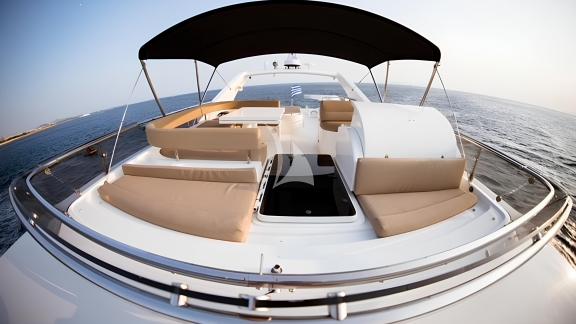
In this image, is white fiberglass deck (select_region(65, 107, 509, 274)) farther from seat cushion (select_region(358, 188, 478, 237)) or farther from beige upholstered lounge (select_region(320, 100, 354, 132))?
beige upholstered lounge (select_region(320, 100, 354, 132))

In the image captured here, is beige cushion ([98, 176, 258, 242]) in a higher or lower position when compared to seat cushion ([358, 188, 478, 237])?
lower

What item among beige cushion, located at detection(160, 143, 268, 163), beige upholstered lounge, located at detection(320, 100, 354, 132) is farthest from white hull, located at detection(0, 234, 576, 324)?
beige upholstered lounge, located at detection(320, 100, 354, 132)

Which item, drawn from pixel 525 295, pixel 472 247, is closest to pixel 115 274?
pixel 472 247

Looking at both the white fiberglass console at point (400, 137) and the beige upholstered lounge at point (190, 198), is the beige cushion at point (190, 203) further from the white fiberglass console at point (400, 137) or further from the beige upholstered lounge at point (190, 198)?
the white fiberglass console at point (400, 137)

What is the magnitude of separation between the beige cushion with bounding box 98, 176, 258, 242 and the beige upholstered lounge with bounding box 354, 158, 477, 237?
905mm

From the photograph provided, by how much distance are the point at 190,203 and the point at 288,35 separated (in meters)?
3.30

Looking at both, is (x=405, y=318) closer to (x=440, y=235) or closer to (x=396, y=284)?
(x=396, y=284)

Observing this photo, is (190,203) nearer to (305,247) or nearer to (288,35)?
(305,247)

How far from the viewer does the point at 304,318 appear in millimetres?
912

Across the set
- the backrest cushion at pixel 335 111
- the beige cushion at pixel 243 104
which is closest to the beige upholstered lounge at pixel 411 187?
the backrest cushion at pixel 335 111

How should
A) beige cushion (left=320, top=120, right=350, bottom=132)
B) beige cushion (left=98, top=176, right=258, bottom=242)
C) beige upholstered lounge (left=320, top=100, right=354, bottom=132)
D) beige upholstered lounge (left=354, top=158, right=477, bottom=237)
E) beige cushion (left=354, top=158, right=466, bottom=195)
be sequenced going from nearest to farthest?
beige cushion (left=98, top=176, right=258, bottom=242)
beige upholstered lounge (left=354, top=158, right=477, bottom=237)
beige cushion (left=354, top=158, right=466, bottom=195)
beige cushion (left=320, top=120, right=350, bottom=132)
beige upholstered lounge (left=320, top=100, right=354, bottom=132)

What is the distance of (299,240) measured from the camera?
4.63 feet

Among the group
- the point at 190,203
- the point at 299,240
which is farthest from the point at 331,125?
the point at 190,203

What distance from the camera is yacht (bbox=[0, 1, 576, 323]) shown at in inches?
36.5
